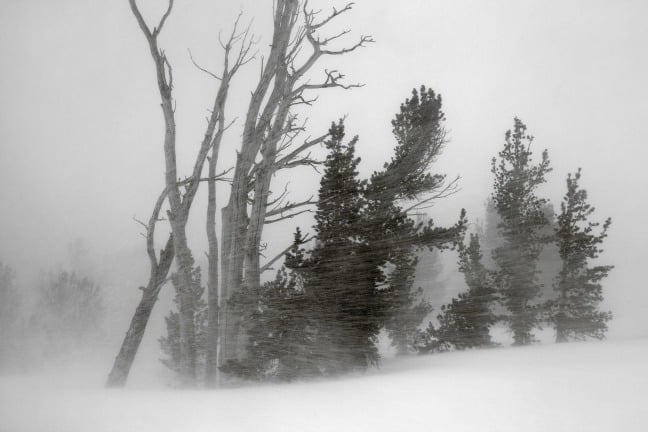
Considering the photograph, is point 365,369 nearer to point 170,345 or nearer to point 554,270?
point 170,345

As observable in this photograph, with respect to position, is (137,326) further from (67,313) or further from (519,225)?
(67,313)

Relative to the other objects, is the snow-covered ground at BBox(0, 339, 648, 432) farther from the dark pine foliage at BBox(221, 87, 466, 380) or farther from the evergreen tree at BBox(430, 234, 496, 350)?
the evergreen tree at BBox(430, 234, 496, 350)

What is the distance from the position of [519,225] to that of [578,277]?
2679mm

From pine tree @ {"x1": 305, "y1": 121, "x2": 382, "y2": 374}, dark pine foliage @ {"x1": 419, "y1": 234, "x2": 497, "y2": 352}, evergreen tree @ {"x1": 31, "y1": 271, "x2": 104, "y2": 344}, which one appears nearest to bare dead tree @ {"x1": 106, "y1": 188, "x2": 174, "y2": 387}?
pine tree @ {"x1": 305, "y1": 121, "x2": 382, "y2": 374}

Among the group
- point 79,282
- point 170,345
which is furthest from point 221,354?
point 79,282

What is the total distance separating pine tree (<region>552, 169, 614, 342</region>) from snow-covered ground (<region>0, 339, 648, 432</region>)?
9.17 meters

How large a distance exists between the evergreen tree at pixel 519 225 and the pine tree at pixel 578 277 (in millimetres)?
748

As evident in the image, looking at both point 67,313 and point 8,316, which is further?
point 8,316

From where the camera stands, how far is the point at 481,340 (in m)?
13.6

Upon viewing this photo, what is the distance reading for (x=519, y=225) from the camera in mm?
15961

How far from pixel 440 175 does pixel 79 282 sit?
1055 inches

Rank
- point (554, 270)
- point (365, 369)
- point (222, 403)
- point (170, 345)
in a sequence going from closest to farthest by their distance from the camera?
point (222, 403) < point (365, 369) < point (170, 345) < point (554, 270)

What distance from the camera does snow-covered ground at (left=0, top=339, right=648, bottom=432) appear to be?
4.05 m

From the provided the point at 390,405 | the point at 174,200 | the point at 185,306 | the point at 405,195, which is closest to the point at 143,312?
the point at 185,306
